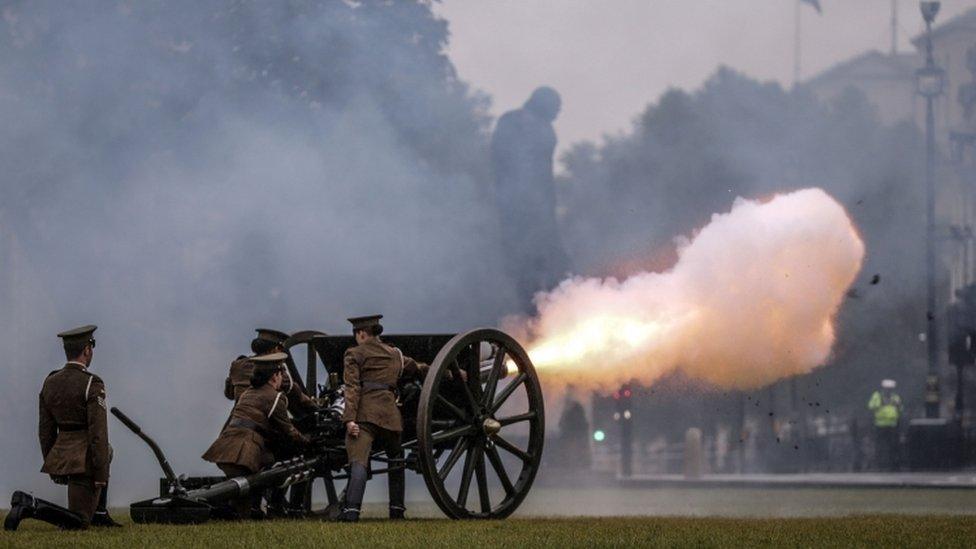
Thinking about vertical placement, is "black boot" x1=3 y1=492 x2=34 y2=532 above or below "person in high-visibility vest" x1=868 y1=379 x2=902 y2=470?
below

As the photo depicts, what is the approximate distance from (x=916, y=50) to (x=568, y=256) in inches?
604

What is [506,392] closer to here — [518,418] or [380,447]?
[518,418]

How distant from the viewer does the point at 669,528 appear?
1523 cm

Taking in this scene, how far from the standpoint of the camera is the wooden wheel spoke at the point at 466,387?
53.3 feet

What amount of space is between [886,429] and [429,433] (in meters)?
28.7

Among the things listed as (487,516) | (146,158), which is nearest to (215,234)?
(146,158)

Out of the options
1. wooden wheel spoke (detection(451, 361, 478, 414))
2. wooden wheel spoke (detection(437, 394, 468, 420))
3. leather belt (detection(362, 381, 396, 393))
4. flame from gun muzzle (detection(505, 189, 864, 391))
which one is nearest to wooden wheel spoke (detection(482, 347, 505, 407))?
wooden wheel spoke (detection(451, 361, 478, 414))

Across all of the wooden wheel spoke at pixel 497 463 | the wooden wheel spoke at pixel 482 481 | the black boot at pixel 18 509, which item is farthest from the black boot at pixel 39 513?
the wooden wheel spoke at pixel 497 463

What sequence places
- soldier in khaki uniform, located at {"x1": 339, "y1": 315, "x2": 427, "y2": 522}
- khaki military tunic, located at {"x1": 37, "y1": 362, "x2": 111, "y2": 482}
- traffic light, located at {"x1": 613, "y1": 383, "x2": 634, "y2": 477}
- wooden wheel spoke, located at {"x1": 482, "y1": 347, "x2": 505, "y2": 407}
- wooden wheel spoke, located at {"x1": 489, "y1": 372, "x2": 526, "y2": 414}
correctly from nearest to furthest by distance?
khaki military tunic, located at {"x1": 37, "y1": 362, "x2": 111, "y2": 482}
soldier in khaki uniform, located at {"x1": 339, "y1": 315, "x2": 427, "y2": 522}
wooden wheel spoke, located at {"x1": 482, "y1": 347, "x2": 505, "y2": 407}
wooden wheel spoke, located at {"x1": 489, "y1": 372, "x2": 526, "y2": 414}
traffic light, located at {"x1": 613, "y1": 383, "x2": 634, "y2": 477}

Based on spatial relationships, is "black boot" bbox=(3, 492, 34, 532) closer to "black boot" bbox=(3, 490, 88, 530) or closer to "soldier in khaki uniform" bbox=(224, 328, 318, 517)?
"black boot" bbox=(3, 490, 88, 530)

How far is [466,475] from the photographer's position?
16.4m

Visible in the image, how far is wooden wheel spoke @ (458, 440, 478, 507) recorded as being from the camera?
16250 mm

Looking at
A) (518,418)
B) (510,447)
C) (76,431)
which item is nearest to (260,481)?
(76,431)

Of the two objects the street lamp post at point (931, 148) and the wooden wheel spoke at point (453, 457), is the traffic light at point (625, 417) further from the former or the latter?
the wooden wheel spoke at point (453, 457)
